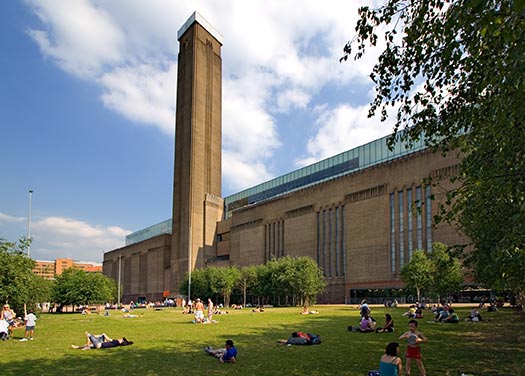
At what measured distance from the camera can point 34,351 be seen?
712 inches

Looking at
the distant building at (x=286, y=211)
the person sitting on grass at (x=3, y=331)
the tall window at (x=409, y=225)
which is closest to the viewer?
the person sitting on grass at (x=3, y=331)

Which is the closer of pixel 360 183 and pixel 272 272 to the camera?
pixel 272 272

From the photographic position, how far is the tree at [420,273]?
172 feet

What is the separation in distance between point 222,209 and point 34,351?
101 m

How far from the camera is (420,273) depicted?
5288cm

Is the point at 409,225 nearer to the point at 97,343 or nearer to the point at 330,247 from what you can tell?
the point at 330,247

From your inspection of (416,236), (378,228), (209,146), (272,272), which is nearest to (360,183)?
(378,228)

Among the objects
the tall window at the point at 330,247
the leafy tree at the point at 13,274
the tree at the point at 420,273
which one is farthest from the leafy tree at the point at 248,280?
the leafy tree at the point at 13,274

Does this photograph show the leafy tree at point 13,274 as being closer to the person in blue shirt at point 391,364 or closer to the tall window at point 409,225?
the person in blue shirt at point 391,364

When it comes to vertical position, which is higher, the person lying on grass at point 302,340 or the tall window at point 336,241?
the tall window at point 336,241

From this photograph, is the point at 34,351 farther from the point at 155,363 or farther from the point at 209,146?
the point at 209,146

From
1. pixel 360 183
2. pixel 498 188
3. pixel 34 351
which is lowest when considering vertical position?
pixel 34 351

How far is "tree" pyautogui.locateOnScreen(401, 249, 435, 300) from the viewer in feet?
172

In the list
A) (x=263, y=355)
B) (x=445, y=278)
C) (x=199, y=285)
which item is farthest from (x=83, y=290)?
(x=263, y=355)
